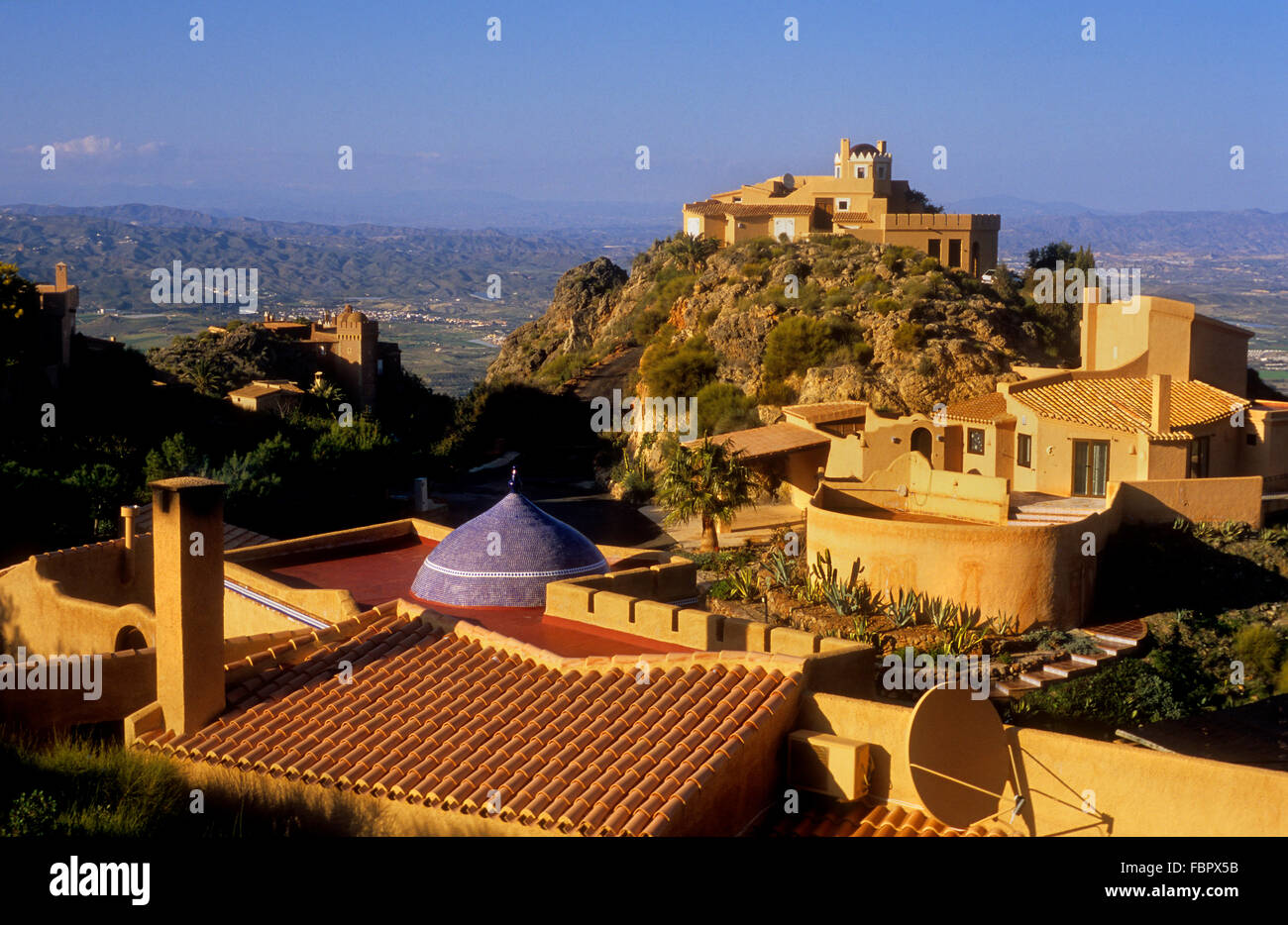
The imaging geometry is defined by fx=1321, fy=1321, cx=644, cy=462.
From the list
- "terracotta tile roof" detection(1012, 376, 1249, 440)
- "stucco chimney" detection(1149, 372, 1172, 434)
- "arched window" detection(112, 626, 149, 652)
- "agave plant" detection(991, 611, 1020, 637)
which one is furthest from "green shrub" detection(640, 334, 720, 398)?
"arched window" detection(112, 626, 149, 652)

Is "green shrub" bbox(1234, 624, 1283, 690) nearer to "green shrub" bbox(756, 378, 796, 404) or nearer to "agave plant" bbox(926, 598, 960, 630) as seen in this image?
"agave plant" bbox(926, 598, 960, 630)

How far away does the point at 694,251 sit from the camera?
205ft

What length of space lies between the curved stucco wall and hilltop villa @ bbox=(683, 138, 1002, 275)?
1345 inches

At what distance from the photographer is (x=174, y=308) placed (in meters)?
134

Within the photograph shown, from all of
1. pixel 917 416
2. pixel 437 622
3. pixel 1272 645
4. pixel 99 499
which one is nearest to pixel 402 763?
pixel 437 622

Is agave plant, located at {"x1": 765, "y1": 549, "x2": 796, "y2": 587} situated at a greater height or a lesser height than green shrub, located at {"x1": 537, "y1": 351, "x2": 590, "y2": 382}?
lesser

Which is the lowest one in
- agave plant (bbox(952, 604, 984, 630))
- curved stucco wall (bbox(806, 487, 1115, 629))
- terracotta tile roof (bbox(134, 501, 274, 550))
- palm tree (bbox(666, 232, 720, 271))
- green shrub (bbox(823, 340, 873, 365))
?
agave plant (bbox(952, 604, 984, 630))

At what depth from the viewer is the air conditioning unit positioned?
34.3ft

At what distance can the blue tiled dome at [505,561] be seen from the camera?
1562 centimetres

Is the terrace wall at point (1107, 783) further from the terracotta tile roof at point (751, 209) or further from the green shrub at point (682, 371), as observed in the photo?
the terracotta tile roof at point (751, 209)

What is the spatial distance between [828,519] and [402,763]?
49.7 feet

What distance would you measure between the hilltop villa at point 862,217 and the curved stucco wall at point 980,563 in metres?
34.2

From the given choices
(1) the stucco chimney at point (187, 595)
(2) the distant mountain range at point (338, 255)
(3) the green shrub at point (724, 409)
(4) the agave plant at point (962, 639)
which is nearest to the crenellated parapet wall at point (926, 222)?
(3) the green shrub at point (724, 409)
